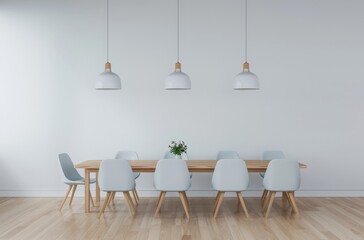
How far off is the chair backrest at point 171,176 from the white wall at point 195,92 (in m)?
A: 1.87

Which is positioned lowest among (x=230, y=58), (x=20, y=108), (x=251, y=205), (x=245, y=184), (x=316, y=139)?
(x=251, y=205)

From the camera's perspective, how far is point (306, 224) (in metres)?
5.26

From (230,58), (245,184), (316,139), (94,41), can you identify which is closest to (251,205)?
(245,184)

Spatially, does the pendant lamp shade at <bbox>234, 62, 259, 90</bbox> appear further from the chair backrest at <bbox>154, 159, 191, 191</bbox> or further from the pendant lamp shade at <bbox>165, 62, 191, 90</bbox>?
the chair backrest at <bbox>154, 159, 191, 191</bbox>

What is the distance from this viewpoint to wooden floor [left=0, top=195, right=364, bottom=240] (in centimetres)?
479

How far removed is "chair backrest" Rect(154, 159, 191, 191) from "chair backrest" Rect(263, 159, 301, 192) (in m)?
1.10

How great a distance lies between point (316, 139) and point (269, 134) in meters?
0.82

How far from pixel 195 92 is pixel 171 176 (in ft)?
7.44

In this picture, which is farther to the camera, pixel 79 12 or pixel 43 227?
pixel 79 12

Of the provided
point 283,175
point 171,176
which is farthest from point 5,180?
point 283,175

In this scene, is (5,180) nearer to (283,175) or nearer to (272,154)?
(272,154)

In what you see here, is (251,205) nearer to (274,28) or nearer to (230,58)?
(230,58)

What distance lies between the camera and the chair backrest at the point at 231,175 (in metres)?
5.52

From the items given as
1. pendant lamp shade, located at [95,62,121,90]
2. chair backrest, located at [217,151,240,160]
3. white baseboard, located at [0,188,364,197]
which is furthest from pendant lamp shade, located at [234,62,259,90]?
white baseboard, located at [0,188,364,197]
